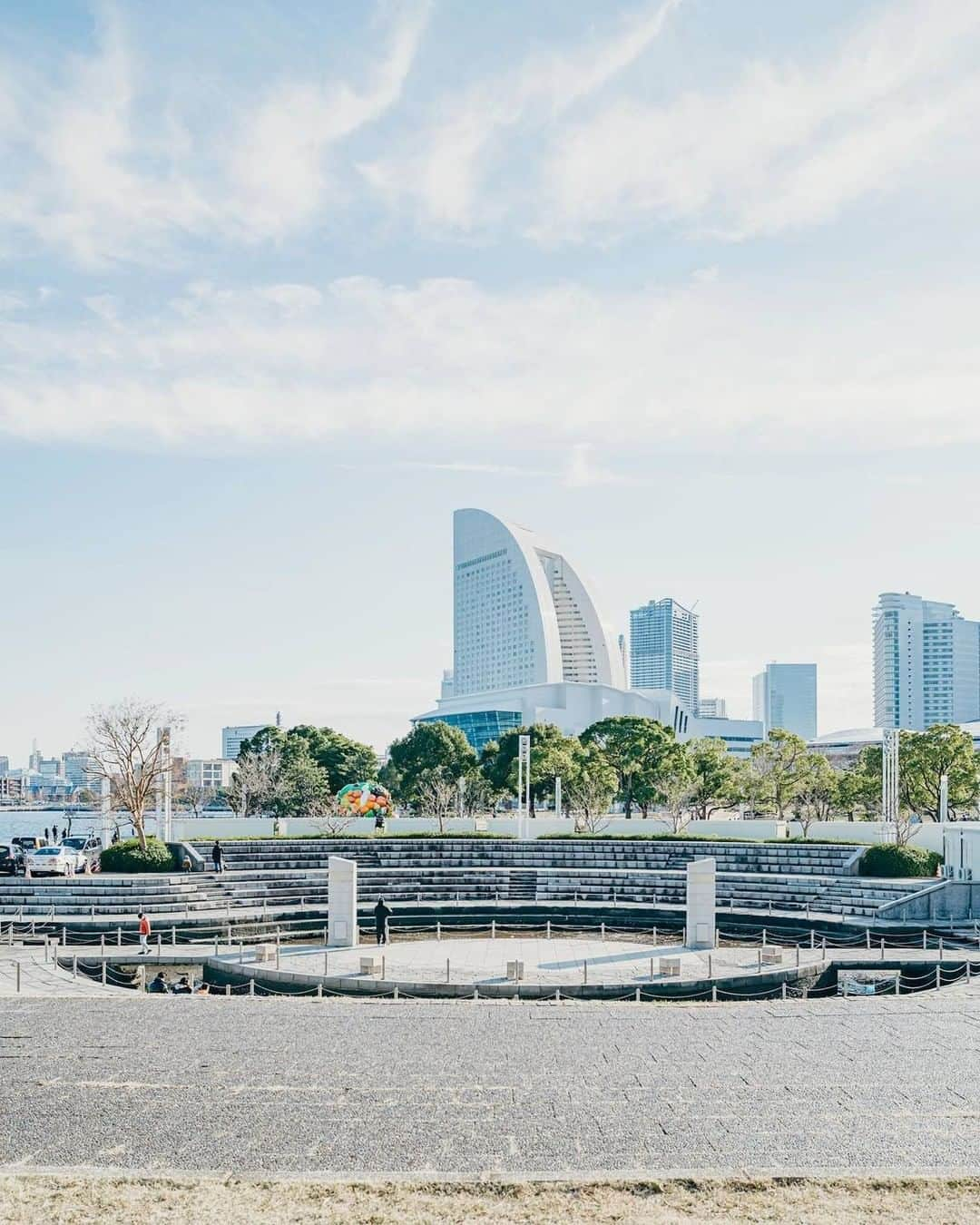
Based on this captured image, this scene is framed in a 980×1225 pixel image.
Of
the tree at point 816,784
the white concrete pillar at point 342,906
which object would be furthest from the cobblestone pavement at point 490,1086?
the tree at point 816,784

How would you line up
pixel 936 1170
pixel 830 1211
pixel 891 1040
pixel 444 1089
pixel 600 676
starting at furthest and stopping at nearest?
pixel 600 676, pixel 891 1040, pixel 444 1089, pixel 936 1170, pixel 830 1211

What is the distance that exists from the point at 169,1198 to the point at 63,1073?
5385mm

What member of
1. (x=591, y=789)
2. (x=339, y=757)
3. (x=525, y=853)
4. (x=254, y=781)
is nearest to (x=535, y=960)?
(x=525, y=853)

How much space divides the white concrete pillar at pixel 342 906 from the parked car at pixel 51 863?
12.7m

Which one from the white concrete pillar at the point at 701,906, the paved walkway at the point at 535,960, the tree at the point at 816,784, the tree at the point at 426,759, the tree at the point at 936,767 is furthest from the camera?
the tree at the point at 426,759

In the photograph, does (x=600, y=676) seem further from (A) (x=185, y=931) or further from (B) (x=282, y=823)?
(A) (x=185, y=931)

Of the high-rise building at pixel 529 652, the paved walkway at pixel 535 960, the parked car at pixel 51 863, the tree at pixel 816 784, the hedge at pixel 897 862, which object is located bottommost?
the paved walkway at pixel 535 960

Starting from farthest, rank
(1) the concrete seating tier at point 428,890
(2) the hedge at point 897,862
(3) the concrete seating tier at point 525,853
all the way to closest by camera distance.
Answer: (3) the concrete seating tier at point 525,853
(2) the hedge at point 897,862
(1) the concrete seating tier at point 428,890

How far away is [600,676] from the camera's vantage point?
155000 mm

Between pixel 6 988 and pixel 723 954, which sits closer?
pixel 6 988

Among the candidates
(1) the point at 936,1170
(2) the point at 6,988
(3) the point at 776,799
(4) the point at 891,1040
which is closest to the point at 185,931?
(2) the point at 6,988

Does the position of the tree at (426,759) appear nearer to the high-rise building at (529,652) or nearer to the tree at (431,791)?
the tree at (431,791)

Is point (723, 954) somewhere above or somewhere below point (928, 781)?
below

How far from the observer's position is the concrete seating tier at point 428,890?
31.2 m
